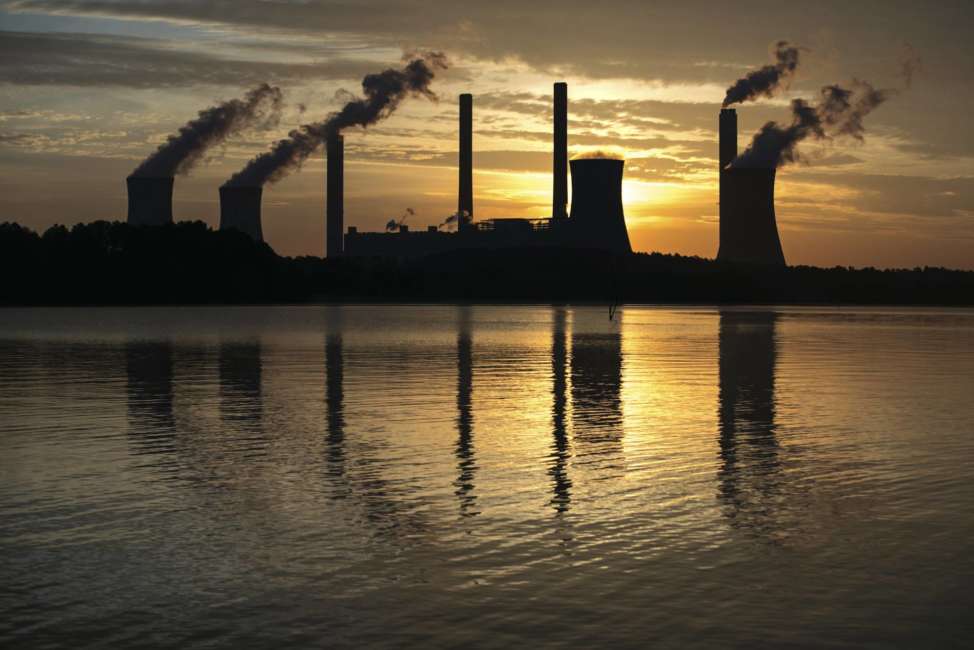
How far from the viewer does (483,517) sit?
16.4 meters

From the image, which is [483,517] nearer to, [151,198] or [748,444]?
[748,444]

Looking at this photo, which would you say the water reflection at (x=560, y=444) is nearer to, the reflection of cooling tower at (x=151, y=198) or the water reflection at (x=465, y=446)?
the water reflection at (x=465, y=446)

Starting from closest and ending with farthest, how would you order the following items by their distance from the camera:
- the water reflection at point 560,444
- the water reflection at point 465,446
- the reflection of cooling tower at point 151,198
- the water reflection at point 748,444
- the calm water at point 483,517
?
1. the calm water at point 483,517
2. the water reflection at point 748,444
3. the water reflection at point 465,446
4. the water reflection at point 560,444
5. the reflection of cooling tower at point 151,198

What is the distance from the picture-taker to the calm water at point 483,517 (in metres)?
11.5

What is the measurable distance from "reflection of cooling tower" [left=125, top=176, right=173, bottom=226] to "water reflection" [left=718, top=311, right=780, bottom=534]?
15776 cm

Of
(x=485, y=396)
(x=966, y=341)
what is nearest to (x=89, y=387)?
(x=485, y=396)

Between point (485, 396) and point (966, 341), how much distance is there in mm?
50449

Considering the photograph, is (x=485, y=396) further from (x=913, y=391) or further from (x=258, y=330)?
(x=258, y=330)


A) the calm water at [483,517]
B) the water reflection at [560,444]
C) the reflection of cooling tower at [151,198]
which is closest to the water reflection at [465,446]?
the calm water at [483,517]

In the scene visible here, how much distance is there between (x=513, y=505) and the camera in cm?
1734

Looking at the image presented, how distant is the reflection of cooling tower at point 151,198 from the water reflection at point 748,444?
157762mm

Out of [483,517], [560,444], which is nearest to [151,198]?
[560,444]

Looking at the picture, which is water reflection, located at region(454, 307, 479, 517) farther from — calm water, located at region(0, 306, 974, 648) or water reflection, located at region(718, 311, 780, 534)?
water reflection, located at region(718, 311, 780, 534)

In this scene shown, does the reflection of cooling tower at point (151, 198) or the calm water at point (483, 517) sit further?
the reflection of cooling tower at point (151, 198)
